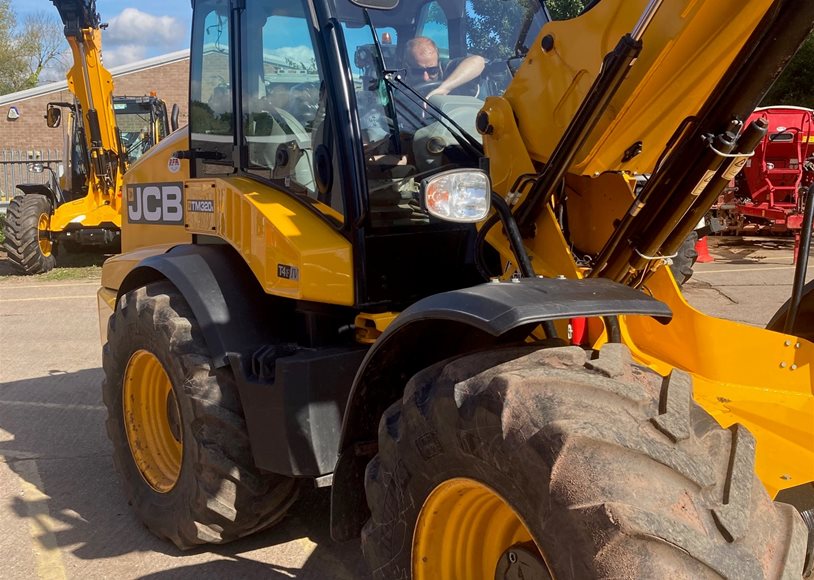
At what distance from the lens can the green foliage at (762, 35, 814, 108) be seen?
17453 millimetres

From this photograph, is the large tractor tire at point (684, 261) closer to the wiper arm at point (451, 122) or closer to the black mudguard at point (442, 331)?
the wiper arm at point (451, 122)

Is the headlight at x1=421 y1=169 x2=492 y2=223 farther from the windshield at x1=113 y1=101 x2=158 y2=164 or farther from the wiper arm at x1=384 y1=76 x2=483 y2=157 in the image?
the windshield at x1=113 y1=101 x2=158 y2=164

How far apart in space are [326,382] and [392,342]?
2.18ft

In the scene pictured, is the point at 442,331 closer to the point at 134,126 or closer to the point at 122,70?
the point at 134,126

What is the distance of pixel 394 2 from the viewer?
2.99m

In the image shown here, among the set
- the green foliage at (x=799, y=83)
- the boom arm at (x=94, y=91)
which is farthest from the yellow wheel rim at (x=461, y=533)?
the green foliage at (x=799, y=83)

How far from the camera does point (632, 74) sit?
2.49 metres

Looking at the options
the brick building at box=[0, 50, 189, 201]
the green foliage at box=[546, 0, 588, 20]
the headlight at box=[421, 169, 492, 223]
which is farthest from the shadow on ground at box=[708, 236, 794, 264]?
the brick building at box=[0, 50, 189, 201]

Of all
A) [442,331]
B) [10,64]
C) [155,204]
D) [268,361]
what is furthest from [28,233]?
[10,64]

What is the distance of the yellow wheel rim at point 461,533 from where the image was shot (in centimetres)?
229

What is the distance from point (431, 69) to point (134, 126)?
12772 mm

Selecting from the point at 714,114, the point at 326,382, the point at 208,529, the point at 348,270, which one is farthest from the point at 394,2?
the point at 208,529

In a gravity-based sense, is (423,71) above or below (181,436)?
above

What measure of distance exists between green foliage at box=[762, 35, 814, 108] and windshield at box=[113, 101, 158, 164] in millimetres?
12834
